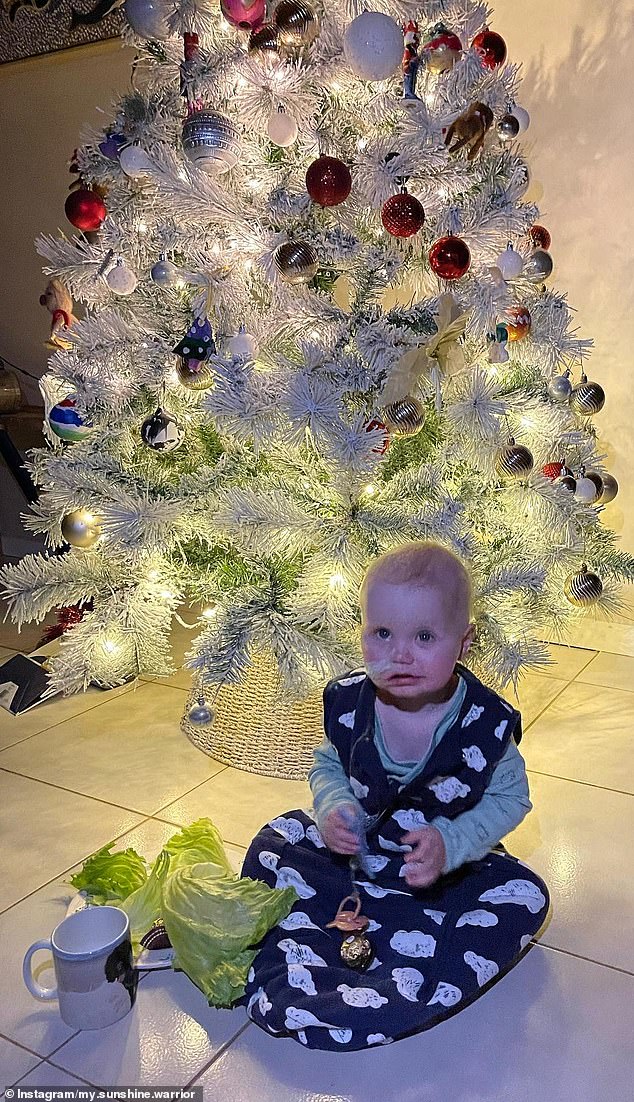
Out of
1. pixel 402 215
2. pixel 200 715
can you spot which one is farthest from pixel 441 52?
pixel 200 715

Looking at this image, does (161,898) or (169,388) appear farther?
(169,388)

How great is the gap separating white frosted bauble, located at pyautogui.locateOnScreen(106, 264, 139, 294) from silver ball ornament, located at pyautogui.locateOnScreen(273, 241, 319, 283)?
274mm

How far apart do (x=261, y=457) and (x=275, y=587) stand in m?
0.21

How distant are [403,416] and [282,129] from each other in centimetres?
46

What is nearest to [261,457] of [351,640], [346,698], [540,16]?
[351,640]

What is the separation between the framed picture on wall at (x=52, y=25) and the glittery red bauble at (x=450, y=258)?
1520 mm

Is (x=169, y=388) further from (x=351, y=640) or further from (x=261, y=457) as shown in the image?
(x=351, y=640)

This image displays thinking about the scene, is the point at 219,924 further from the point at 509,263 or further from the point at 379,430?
the point at 509,263

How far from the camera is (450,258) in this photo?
1.31 m

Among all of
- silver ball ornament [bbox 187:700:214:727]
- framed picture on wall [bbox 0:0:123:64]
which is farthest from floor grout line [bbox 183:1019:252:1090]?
framed picture on wall [bbox 0:0:123:64]

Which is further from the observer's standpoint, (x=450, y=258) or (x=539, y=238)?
(x=539, y=238)

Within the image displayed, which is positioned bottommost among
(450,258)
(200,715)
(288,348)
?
(200,715)

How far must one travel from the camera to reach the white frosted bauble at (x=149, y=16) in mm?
1325

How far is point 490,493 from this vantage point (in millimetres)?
1528
